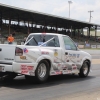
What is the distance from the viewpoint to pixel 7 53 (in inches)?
332

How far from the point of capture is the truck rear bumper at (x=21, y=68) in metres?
8.09

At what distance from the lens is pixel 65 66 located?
997 cm

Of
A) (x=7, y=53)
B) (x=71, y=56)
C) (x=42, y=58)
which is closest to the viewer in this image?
(x=7, y=53)

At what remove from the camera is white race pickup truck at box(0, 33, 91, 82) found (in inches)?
326

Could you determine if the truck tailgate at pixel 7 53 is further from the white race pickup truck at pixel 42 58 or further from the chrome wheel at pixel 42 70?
the chrome wheel at pixel 42 70

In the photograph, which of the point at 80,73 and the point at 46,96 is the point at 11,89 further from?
the point at 80,73

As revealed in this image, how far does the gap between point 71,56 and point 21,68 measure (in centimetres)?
280

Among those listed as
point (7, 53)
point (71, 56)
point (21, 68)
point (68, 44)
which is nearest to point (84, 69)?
point (71, 56)

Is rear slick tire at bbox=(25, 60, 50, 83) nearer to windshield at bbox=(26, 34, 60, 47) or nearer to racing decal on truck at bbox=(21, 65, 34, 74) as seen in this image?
racing decal on truck at bbox=(21, 65, 34, 74)

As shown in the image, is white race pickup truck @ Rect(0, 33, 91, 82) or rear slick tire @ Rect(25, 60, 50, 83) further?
rear slick tire @ Rect(25, 60, 50, 83)

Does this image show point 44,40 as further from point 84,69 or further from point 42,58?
point 84,69

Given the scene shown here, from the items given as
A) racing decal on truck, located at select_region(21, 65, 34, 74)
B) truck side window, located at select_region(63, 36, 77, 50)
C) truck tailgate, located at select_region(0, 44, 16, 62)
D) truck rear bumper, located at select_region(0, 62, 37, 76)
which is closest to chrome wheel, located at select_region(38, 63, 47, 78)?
truck rear bumper, located at select_region(0, 62, 37, 76)

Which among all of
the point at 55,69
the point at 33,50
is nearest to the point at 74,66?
the point at 55,69

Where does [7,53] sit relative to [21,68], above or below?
above
